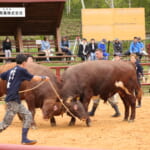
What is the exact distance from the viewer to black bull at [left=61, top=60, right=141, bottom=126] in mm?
9570

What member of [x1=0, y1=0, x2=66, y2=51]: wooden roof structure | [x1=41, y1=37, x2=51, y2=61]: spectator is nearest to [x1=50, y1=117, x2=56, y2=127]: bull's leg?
[x1=41, y1=37, x2=51, y2=61]: spectator

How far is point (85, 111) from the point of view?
31.4ft

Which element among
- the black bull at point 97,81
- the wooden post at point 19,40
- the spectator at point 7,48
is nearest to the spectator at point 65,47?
the wooden post at point 19,40

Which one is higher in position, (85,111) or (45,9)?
(45,9)

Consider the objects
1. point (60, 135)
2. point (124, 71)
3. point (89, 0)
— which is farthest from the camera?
point (89, 0)

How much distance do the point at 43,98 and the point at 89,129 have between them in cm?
117

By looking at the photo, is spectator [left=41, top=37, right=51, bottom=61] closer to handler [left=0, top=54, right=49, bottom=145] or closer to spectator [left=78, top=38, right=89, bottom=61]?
spectator [left=78, top=38, right=89, bottom=61]

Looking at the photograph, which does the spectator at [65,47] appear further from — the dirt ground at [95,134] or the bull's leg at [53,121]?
the bull's leg at [53,121]

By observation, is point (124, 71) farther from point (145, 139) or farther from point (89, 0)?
point (89, 0)

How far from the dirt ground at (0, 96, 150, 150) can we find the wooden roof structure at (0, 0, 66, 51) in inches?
426

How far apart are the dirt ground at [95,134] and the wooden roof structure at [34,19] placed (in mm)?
10829

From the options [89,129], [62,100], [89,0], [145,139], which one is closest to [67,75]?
[62,100]

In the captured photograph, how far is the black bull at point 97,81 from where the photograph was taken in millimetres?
9570

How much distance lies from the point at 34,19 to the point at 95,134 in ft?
48.0
